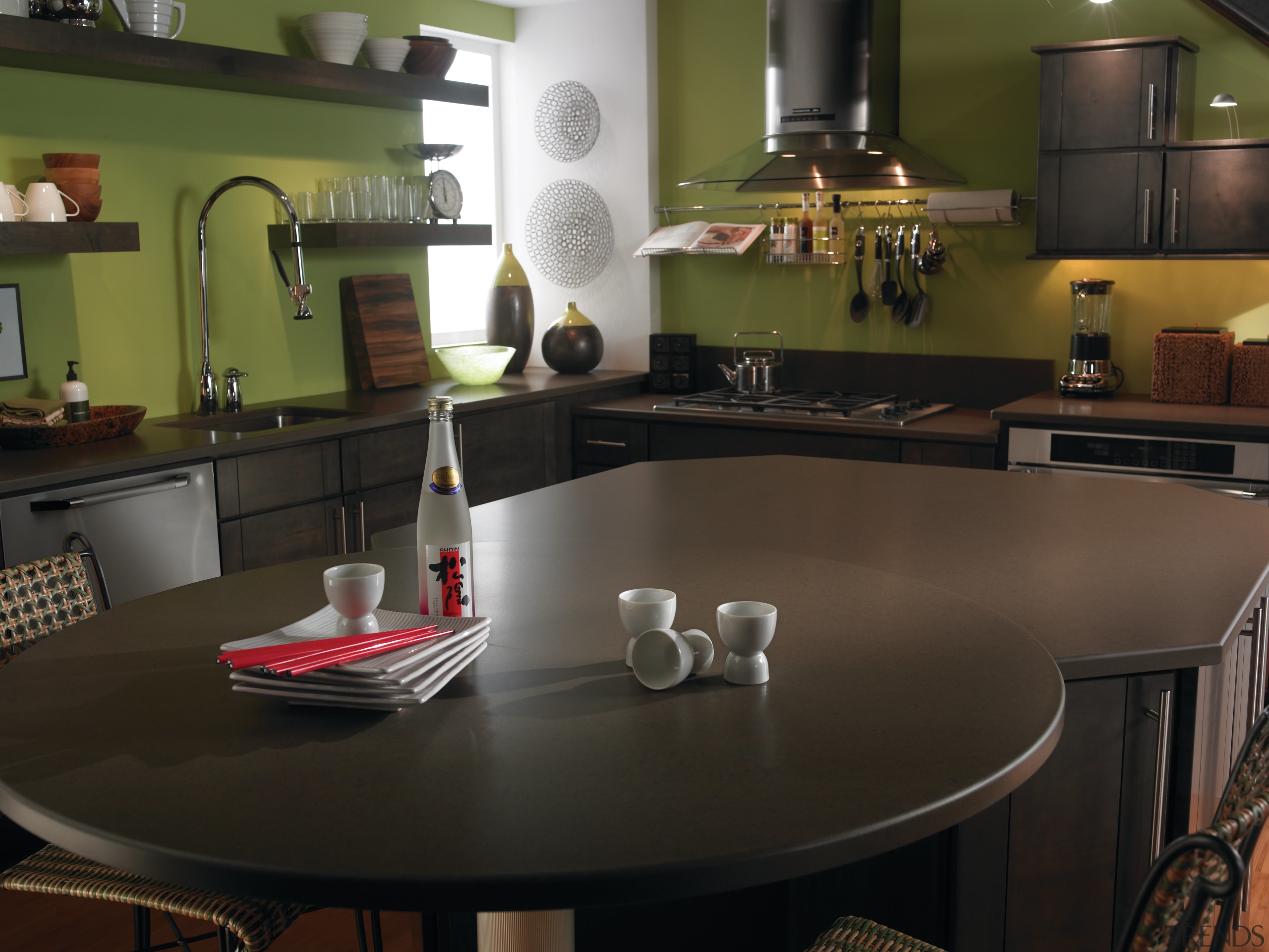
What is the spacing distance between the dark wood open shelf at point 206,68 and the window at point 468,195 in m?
0.57

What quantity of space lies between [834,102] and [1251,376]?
5.60ft

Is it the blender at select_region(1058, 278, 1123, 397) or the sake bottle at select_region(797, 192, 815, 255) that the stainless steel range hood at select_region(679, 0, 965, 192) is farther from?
the blender at select_region(1058, 278, 1123, 397)

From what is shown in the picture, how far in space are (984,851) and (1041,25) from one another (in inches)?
139

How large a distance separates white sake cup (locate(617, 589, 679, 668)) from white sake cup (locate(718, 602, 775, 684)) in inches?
2.6

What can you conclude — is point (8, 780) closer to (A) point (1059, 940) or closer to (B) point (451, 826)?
(B) point (451, 826)

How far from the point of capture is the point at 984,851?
1.55 metres

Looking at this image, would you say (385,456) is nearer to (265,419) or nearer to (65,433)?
(265,419)

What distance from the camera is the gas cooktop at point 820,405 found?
407 cm

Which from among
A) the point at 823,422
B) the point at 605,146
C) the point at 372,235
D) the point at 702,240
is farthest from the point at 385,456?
the point at 605,146

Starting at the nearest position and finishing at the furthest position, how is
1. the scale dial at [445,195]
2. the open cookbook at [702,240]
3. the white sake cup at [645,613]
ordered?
1. the white sake cup at [645,613]
2. the scale dial at [445,195]
3. the open cookbook at [702,240]

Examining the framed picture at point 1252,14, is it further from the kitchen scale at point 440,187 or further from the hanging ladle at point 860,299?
the kitchen scale at point 440,187

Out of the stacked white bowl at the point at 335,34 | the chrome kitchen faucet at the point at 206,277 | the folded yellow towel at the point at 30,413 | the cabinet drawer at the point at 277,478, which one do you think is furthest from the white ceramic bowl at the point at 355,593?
the stacked white bowl at the point at 335,34

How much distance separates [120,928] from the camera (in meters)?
2.42

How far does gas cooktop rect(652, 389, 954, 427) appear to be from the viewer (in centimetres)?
407
